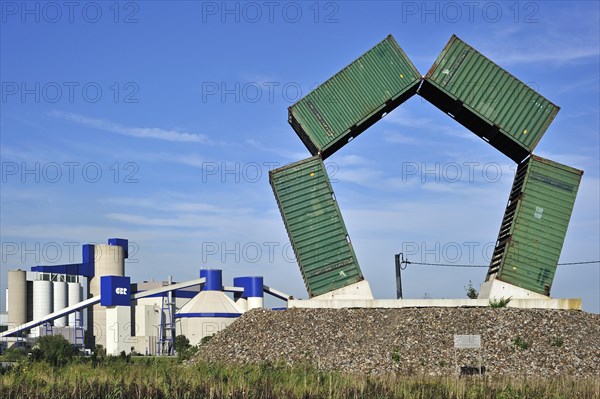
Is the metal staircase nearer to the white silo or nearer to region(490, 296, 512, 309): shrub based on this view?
region(490, 296, 512, 309): shrub

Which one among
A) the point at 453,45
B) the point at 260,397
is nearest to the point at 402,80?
the point at 453,45

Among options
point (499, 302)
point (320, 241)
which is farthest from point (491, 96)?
point (320, 241)

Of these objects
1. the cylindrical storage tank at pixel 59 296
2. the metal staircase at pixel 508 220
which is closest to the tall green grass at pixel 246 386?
the metal staircase at pixel 508 220

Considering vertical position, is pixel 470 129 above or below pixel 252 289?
above

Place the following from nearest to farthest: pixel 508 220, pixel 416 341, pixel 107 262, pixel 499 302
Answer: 1. pixel 416 341
2. pixel 499 302
3. pixel 508 220
4. pixel 107 262

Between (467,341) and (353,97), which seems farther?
(353,97)

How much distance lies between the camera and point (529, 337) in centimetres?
3350

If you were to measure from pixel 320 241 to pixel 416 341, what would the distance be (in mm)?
7571

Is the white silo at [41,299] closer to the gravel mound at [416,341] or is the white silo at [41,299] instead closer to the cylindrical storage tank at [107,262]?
the cylindrical storage tank at [107,262]

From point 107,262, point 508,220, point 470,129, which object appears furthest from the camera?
point 107,262

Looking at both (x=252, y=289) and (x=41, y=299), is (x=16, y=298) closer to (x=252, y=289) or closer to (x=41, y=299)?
(x=41, y=299)

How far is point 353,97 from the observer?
39875 mm

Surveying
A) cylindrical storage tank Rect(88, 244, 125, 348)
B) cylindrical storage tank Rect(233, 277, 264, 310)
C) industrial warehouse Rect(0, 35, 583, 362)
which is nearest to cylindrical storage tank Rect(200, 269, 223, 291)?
cylindrical storage tank Rect(233, 277, 264, 310)

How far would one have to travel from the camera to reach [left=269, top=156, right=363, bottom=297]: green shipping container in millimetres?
38375
